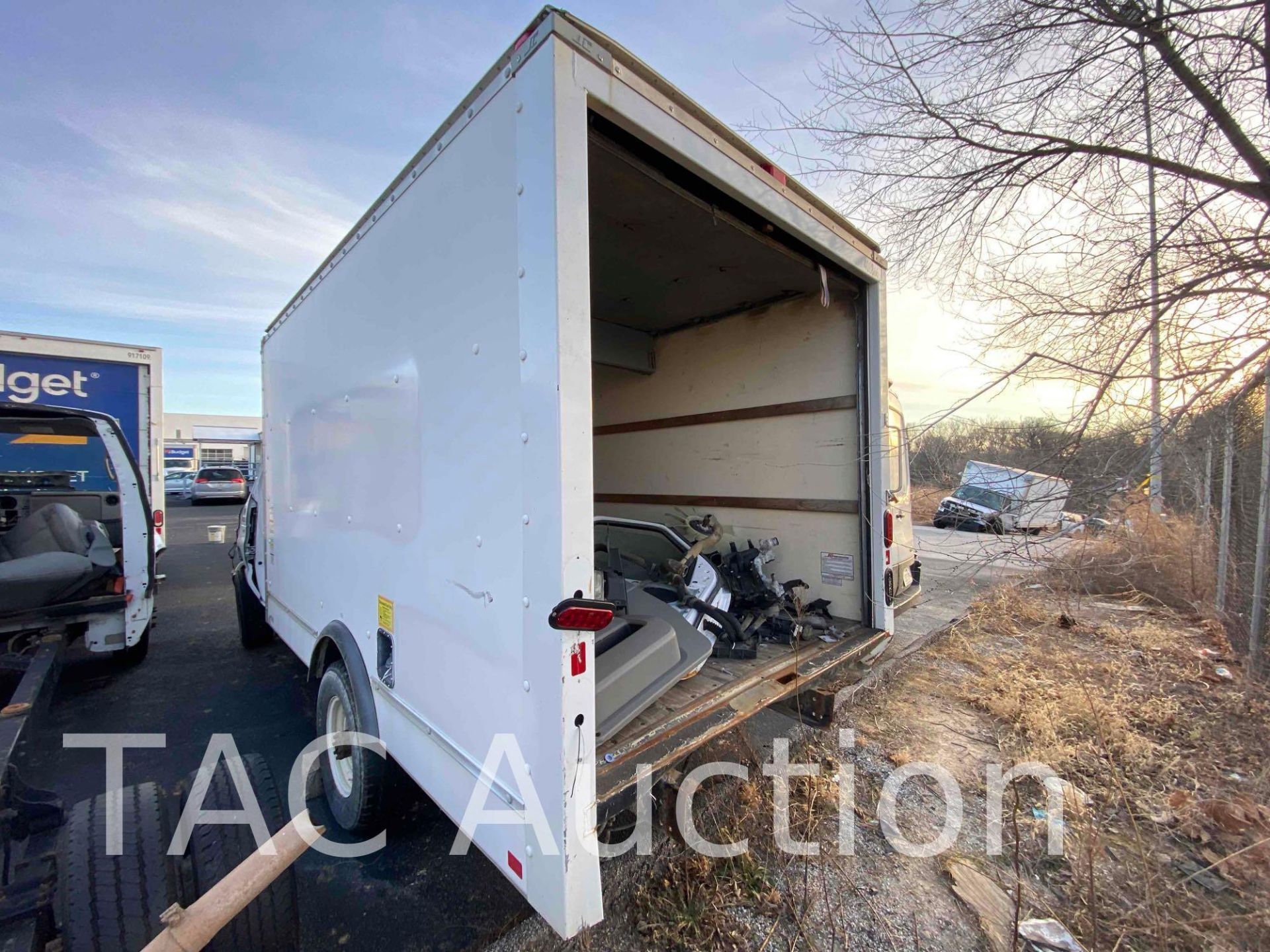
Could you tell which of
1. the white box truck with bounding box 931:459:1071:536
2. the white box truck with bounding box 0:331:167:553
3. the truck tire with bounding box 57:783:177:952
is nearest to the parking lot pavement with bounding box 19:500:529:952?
the truck tire with bounding box 57:783:177:952

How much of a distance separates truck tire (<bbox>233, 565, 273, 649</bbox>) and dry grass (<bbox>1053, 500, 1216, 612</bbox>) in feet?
21.5

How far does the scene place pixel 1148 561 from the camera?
4.99 meters

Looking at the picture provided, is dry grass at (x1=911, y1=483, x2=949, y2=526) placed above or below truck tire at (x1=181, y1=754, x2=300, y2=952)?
above

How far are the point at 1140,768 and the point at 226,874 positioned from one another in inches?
171

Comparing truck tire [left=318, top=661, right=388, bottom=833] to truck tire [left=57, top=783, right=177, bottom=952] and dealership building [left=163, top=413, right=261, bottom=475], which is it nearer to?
truck tire [left=57, top=783, right=177, bottom=952]

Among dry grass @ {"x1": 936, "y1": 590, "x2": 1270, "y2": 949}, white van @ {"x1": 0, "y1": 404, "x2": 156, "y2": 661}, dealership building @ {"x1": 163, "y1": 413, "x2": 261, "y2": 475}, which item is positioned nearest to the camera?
dry grass @ {"x1": 936, "y1": 590, "x2": 1270, "y2": 949}

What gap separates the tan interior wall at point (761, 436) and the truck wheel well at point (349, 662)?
8.22ft

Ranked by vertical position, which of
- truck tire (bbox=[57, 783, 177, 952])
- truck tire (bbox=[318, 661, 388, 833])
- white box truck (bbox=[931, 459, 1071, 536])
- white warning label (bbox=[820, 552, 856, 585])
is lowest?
truck tire (bbox=[318, 661, 388, 833])

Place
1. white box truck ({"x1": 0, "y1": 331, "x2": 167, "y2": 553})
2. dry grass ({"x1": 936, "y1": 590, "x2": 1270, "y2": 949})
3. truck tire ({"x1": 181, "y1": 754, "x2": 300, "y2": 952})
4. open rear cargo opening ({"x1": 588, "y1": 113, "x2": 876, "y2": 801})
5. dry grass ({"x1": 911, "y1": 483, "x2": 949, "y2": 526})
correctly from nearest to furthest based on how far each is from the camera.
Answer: truck tire ({"x1": 181, "y1": 754, "x2": 300, "y2": 952}) → dry grass ({"x1": 936, "y1": 590, "x2": 1270, "y2": 949}) → open rear cargo opening ({"x1": 588, "y1": 113, "x2": 876, "y2": 801}) → dry grass ({"x1": 911, "y1": 483, "x2": 949, "y2": 526}) → white box truck ({"x1": 0, "y1": 331, "x2": 167, "y2": 553})

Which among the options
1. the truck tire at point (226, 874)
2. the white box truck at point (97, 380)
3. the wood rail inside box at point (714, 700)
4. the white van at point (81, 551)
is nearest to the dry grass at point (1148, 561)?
the wood rail inside box at point (714, 700)

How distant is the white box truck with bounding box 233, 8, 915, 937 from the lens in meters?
1.35

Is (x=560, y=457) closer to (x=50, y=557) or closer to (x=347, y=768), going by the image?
(x=347, y=768)

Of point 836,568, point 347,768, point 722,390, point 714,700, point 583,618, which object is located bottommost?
point 347,768

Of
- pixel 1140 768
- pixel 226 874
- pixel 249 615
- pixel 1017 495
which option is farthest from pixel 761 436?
pixel 249 615
